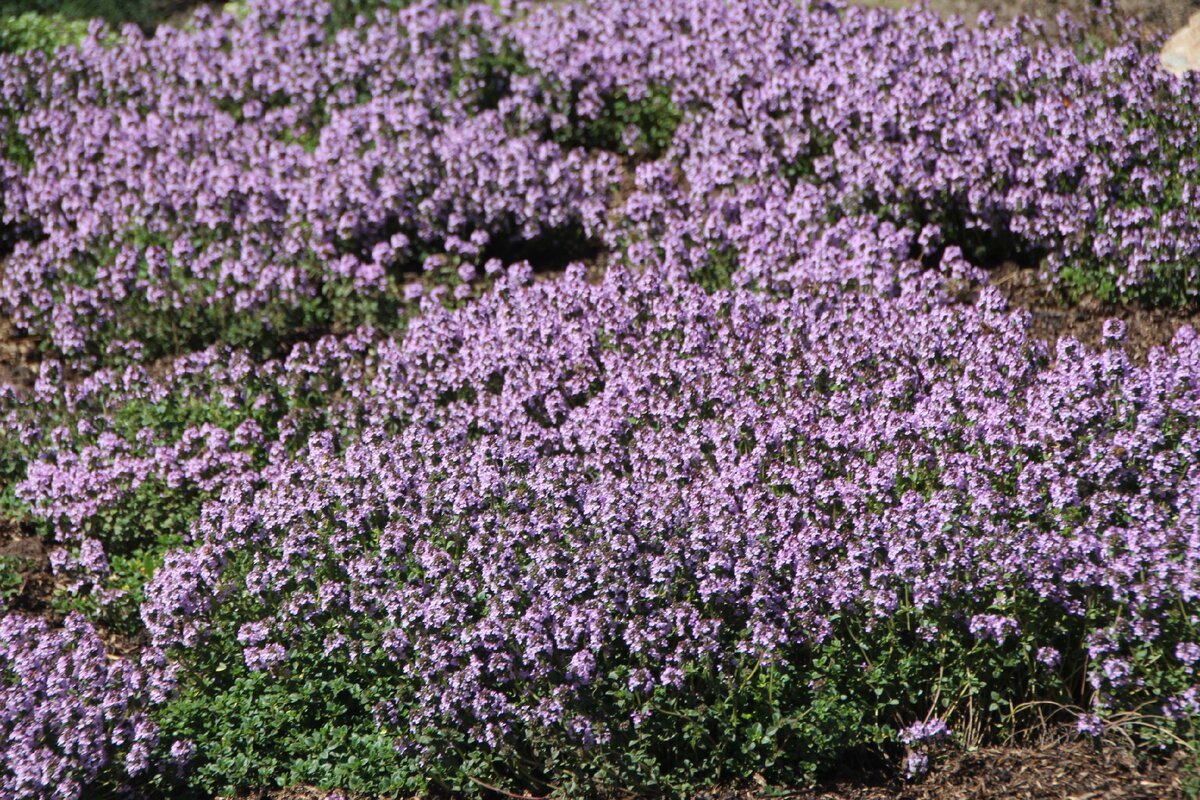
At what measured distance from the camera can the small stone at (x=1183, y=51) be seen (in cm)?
805

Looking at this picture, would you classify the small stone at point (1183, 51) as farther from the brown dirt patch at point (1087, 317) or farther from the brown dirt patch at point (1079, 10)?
the brown dirt patch at point (1087, 317)

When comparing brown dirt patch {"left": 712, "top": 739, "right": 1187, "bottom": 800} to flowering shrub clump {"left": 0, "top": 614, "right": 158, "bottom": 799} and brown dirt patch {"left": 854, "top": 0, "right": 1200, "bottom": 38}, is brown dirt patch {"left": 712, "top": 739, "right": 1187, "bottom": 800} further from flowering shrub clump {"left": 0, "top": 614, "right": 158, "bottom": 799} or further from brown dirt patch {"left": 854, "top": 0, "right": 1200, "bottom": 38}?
brown dirt patch {"left": 854, "top": 0, "right": 1200, "bottom": 38}

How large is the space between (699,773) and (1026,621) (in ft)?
4.42

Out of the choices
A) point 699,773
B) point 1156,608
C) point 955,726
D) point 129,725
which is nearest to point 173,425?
point 129,725

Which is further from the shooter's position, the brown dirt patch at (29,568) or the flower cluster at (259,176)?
the flower cluster at (259,176)

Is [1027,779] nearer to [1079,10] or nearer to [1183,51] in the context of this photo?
[1183,51]

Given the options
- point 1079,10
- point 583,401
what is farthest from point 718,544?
point 1079,10

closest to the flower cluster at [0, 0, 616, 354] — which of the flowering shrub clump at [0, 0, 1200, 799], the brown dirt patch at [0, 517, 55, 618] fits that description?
the flowering shrub clump at [0, 0, 1200, 799]

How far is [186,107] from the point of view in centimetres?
948

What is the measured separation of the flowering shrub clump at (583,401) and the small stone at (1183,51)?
523 mm

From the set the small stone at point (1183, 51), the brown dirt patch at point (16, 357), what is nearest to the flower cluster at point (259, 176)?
the brown dirt patch at point (16, 357)

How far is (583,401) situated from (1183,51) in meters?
4.66

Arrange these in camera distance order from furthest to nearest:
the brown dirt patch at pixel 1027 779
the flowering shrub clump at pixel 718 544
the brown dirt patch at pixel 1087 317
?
the brown dirt patch at pixel 1087 317
the flowering shrub clump at pixel 718 544
the brown dirt patch at pixel 1027 779

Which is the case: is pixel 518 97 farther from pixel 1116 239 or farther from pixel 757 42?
pixel 1116 239
